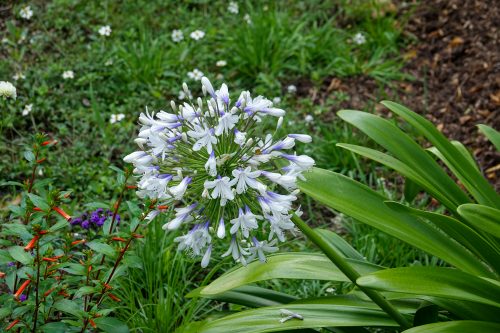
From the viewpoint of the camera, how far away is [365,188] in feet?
9.02

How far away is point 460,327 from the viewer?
241cm

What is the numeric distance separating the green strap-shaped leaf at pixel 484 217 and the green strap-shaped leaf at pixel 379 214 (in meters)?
0.35

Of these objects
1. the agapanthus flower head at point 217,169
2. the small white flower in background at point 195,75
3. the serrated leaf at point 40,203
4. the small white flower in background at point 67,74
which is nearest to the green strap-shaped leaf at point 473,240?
the agapanthus flower head at point 217,169

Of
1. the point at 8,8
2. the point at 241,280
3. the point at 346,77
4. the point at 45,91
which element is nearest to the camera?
the point at 241,280

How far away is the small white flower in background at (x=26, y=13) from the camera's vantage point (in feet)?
Result: 18.0

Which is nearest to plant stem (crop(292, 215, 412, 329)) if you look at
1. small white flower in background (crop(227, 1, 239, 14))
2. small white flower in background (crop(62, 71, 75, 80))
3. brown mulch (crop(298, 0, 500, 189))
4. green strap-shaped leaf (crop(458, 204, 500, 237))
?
green strap-shaped leaf (crop(458, 204, 500, 237))

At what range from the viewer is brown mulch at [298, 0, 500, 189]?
4883 millimetres

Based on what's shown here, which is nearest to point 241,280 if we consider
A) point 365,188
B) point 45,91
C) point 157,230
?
point 365,188

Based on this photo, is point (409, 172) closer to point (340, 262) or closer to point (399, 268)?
point (399, 268)

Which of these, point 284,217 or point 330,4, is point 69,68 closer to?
point 330,4

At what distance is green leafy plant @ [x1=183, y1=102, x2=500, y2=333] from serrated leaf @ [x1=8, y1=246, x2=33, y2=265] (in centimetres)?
64

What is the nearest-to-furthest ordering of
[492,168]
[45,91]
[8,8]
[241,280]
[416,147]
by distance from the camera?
[241,280]
[416,147]
[492,168]
[45,91]
[8,8]

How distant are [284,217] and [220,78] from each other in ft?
10.4

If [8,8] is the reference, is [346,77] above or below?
below
